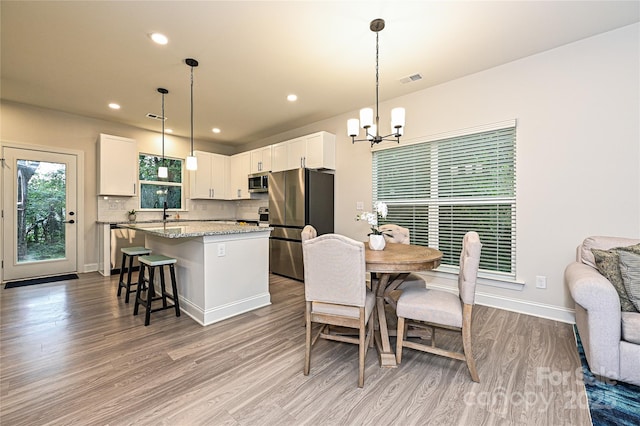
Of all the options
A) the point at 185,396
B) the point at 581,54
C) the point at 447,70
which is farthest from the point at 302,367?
the point at 581,54

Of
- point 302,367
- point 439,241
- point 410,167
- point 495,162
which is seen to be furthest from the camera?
point 410,167

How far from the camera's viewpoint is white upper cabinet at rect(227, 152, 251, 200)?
6.01 m

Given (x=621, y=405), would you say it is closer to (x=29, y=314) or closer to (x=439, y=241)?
(x=439, y=241)

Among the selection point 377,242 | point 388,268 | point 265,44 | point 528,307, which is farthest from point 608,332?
point 265,44

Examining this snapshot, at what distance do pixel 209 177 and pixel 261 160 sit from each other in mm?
1400

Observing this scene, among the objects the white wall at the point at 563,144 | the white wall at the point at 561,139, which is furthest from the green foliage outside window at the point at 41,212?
the white wall at the point at 563,144

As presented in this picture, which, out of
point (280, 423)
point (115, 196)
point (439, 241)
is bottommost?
point (280, 423)

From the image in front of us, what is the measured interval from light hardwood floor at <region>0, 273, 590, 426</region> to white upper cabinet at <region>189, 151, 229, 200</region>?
11.7ft

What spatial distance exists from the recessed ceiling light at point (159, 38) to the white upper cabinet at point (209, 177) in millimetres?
3452

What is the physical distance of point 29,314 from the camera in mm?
2910

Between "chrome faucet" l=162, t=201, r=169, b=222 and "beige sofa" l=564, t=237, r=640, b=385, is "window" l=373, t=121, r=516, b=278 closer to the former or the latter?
"beige sofa" l=564, t=237, r=640, b=385

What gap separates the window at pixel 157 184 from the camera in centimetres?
554

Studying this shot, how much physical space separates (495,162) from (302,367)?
2.95 m

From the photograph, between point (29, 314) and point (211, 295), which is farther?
point (29, 314)
